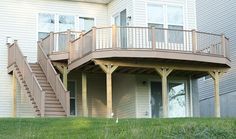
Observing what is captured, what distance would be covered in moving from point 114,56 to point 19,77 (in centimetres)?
503

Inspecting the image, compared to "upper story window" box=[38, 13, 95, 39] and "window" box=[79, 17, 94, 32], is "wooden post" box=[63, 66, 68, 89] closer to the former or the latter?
"upper story window" box=[38, 13, 95, 39]

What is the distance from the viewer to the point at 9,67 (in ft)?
94.1

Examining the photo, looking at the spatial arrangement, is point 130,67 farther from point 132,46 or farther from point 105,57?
point 105,57

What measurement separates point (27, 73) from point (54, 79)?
123 centimetres

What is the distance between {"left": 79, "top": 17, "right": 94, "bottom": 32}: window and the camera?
101ft

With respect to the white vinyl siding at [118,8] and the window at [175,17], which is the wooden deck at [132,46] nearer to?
the white vinyl siding at [118,8]

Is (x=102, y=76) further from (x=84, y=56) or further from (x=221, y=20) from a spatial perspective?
(x=221, y=20)

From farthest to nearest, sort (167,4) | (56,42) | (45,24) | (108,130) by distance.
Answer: (45,24)
(167,4)
(56,42)
(108,130)

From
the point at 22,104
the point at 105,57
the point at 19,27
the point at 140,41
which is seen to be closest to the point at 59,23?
the point at 19,27

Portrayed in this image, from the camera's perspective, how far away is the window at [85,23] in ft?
101

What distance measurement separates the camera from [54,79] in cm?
2619

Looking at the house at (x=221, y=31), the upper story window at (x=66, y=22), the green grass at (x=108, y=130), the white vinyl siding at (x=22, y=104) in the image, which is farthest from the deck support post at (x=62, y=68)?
the house at (x=221, y=31)

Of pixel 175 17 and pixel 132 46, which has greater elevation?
pixel 175 17

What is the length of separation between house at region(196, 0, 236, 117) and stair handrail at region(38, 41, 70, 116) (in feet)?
36.6
